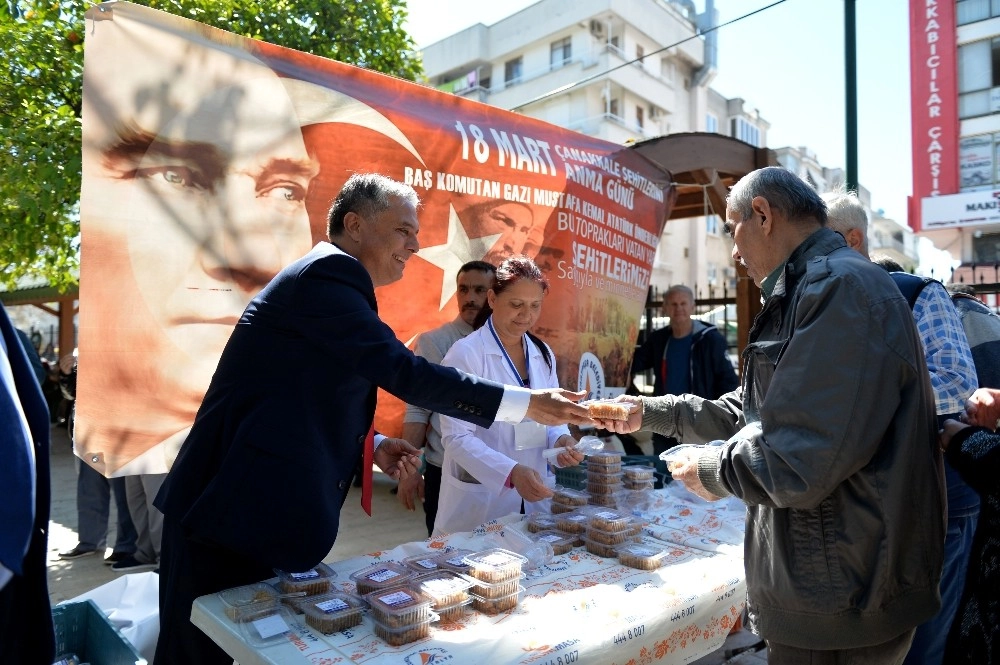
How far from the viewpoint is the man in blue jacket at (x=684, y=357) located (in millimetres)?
5211

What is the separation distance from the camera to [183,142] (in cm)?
281

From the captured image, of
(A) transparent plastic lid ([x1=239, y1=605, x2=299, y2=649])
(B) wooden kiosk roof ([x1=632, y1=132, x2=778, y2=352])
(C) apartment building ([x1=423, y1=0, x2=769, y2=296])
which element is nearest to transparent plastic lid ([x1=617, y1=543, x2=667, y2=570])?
(A) transparent plastic lid ([x1=239, y1=605, x2=299, y2=649])

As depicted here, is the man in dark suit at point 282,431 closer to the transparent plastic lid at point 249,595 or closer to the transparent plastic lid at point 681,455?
the transparent plastic lid at point 249,595

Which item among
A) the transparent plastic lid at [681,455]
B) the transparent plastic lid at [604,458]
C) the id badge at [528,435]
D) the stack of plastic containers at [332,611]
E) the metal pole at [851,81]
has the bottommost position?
the stack of plastic containers at [332,611]

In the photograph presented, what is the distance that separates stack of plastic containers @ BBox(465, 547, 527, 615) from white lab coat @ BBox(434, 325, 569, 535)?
0.81 m

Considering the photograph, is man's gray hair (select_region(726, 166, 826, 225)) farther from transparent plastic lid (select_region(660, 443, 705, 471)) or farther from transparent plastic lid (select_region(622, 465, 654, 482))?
transparent plastic lid (select_region(622, 465, 654, 482))

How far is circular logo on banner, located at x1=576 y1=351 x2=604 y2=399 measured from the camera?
4.72m

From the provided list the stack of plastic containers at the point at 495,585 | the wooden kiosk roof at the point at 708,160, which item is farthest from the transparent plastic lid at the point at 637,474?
the wooden kiosk roof at the point at 708,160

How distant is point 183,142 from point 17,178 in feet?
9.54

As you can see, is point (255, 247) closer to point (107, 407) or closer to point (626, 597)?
point (107, 407)

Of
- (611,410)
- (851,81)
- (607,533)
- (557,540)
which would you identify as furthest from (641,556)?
(851,81)

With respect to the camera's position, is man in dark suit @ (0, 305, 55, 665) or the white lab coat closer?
man in dark suit @ (0, 305, 55, 665)

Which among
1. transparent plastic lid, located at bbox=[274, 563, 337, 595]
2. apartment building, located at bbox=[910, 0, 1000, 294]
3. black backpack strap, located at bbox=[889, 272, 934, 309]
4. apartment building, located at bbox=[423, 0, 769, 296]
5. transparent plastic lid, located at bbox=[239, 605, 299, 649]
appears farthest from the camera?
apartment building, located at bbox=[423, 0, 769, 296]

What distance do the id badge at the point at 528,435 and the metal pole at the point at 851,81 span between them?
14.3 feet
